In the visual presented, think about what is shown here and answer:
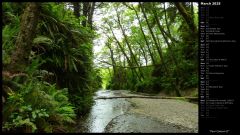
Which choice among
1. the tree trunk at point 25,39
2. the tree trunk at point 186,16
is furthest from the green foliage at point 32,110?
the tree trunk at point 186,16

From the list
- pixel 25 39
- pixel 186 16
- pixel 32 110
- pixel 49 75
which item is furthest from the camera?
pixel 186 16

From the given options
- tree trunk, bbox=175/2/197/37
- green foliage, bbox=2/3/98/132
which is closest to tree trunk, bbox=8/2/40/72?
green foliage, bbox=2/3/98/132

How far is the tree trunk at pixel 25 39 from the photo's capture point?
4.98 metres

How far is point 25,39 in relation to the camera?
5.11 metres

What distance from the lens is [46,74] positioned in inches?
248

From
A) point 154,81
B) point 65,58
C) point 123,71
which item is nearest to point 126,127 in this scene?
point 65,58

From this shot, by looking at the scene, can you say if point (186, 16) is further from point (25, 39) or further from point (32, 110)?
point (32, 110)

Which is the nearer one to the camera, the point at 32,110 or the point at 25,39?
the point at 32,110

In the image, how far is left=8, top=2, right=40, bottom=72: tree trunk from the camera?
4.98 meters

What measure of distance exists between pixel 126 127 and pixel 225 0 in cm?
322

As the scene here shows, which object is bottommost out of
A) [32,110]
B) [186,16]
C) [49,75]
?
[32,110]

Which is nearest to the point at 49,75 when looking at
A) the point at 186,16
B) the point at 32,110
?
the point at 32,110

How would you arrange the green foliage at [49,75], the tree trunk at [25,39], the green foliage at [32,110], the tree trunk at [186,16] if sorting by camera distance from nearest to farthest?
the green foliage at [32,110]
the green foliage at [49,75]
the tree trunk at [25,39]
the tree trunk at [186,16]

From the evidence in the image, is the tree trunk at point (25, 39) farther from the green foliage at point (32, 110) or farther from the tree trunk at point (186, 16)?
the tree trunk at point (186, 16)
